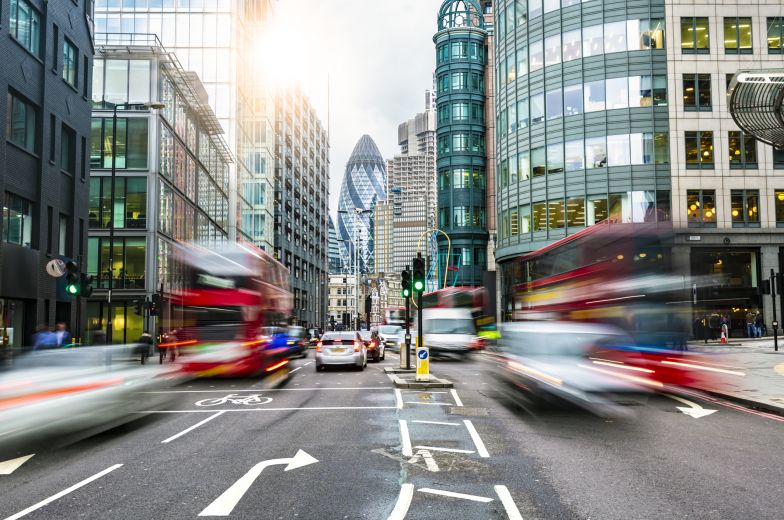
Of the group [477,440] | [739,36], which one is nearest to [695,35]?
[739,36]

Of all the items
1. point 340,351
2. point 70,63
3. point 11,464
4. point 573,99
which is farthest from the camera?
point 573,99

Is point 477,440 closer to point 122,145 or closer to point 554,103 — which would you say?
point 554,103

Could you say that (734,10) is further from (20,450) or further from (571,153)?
(20,450)

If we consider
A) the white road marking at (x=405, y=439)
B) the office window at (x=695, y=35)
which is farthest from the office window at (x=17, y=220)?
the office window at (x=695, y=35)

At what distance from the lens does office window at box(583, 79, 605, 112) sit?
4245cm

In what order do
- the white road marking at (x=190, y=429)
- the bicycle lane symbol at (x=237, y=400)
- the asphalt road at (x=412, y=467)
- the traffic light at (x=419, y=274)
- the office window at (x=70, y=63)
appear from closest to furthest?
the asphalt road at (x=412, y=467)
the white road marking at (x=190, y=429)
the bicycle lane symbol at (x=237, y=400)
the traffic light at (x=419, y=274)
the office window at (x=70, y=63)

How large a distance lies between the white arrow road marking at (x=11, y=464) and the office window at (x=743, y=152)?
4243 cm

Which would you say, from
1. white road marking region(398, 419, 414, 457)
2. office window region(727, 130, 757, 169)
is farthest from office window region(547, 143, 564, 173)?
white road marking region(398, 419, 414, 457)

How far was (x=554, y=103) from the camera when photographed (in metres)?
44.3

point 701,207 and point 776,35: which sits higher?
point 776,35

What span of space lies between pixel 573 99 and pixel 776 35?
13076 mm

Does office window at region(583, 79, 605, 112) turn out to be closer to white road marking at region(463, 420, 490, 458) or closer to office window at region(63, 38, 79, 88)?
office window at region(63, 38, 79, 88)

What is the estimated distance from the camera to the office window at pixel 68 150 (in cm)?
3030

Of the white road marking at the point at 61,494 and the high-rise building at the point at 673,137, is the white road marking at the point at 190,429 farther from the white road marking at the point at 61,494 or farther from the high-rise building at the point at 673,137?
the high-rise building at the point at 673,137
